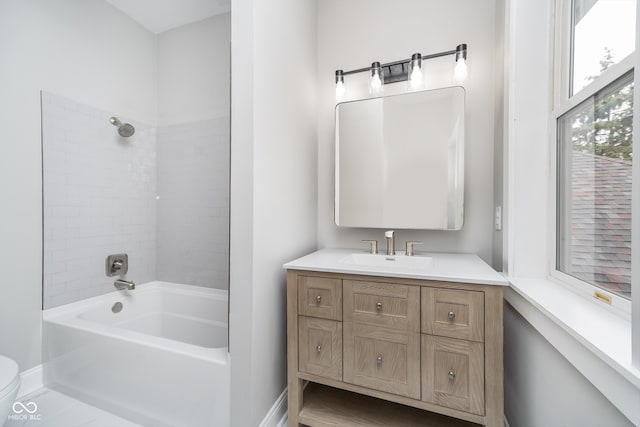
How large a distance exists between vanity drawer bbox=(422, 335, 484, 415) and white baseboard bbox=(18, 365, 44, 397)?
228 cm

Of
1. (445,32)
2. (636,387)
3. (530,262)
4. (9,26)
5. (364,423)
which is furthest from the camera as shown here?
(445,32)

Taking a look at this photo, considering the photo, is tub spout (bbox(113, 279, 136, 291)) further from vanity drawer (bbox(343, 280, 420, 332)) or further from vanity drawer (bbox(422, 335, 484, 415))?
vanity drawer (bbox(422, 335, 484, 415))

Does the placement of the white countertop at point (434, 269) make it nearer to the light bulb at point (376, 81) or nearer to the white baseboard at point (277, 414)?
the white baseboard at point (277, 414)

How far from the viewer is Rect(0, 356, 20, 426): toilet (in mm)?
1026

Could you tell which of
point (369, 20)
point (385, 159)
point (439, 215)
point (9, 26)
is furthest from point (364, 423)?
point (9, 26)

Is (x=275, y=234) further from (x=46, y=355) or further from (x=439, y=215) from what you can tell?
(x=46, y=355)

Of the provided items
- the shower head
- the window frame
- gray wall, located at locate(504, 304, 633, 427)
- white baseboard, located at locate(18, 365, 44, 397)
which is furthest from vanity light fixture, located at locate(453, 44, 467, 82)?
white baseboard, located at locate(18, 365, 44, 397)

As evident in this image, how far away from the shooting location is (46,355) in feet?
5.40

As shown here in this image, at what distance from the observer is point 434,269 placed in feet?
4.02

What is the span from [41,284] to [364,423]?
2.12 metres

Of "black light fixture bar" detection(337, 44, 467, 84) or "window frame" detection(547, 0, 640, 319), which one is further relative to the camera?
"black light fixture bar" detection(337, 44, 467, 84)

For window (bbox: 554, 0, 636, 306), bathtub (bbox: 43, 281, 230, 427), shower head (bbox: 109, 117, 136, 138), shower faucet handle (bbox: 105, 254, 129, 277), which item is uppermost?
shower head (bbox: 109, 117, 136, 138)

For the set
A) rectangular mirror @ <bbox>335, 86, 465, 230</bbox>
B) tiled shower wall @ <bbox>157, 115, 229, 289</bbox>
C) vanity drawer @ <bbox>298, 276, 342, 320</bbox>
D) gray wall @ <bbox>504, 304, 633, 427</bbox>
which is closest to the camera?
gray wall @ <bbox>504, 304, 633, 427</bbox>

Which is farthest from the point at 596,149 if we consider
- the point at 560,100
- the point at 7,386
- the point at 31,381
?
the point at 31,381
